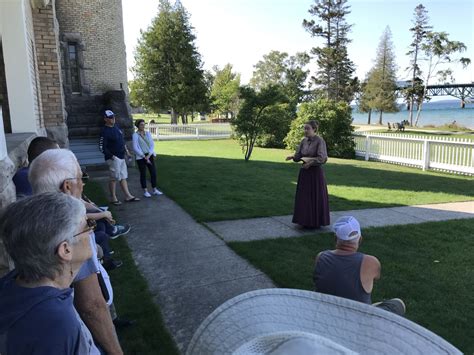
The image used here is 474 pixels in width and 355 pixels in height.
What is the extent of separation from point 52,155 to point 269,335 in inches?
63.9

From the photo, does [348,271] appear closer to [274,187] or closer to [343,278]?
→ [343,278]

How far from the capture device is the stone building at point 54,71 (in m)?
6.42

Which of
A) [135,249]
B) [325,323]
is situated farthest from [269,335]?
[135,249]

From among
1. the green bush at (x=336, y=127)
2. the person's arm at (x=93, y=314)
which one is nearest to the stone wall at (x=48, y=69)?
the person's arm at (x=93, y=314)

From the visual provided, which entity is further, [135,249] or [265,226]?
[265,226]

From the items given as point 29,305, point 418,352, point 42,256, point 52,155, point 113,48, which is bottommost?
point 418,352

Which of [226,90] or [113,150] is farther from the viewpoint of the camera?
[226,90]

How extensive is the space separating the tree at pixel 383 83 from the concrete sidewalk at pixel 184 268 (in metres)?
54.4

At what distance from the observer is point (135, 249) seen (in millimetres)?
5680

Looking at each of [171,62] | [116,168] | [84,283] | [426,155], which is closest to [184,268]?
[84,283]

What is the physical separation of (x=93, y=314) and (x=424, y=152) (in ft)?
46.2

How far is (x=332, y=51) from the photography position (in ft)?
166

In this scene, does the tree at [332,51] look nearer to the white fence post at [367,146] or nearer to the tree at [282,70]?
the tree at [282,70]

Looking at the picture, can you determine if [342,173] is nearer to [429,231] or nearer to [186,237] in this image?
[429,231]
